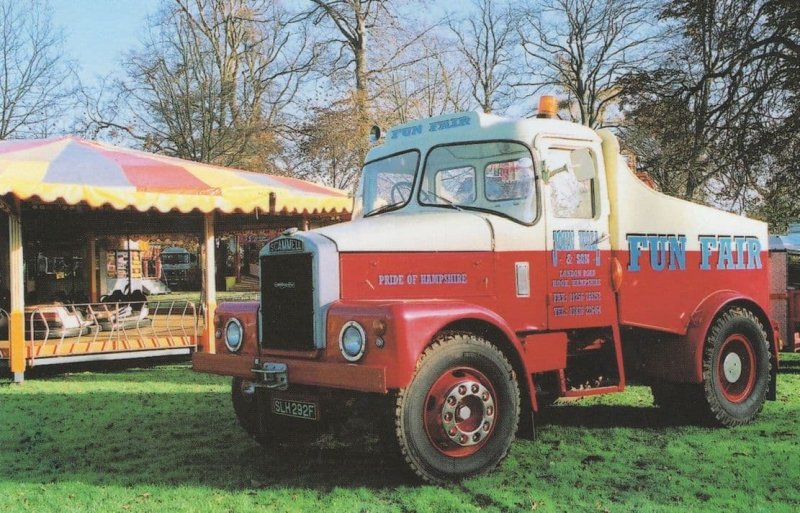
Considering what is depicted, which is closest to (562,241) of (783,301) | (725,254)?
(725,254)

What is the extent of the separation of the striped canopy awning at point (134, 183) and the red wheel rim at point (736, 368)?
7848 mm

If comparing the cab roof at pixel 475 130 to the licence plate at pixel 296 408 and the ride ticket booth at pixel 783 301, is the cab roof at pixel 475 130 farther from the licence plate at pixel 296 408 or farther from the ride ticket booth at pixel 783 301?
the ride ticket booth at pixel 783 301

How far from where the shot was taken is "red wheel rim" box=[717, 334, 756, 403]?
292 inches

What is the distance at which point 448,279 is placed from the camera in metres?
5.84

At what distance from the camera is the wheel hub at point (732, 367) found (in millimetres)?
7449

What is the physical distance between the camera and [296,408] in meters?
5.67

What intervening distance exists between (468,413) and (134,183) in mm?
8181

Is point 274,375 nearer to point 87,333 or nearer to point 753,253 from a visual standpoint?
point 753,253

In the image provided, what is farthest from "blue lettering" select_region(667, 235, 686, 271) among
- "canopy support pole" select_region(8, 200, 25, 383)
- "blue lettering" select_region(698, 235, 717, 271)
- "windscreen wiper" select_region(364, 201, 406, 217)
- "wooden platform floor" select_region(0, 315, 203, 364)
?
"canopy support pole" select_region(8, 200, 25, 383)

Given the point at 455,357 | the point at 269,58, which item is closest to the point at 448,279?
the point at 455,357

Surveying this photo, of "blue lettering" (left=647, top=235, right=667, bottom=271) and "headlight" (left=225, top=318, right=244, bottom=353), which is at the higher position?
Answer: "blue lettering" (left=647, top=235, right=667, bottom=271)

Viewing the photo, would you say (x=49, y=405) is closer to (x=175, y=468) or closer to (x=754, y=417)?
(x=175, y=468)

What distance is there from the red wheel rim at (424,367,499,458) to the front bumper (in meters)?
0.51

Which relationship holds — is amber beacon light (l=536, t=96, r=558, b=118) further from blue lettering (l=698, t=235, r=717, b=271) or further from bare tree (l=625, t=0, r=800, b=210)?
bare tree (l=625, t=0, r=800, b=210)
